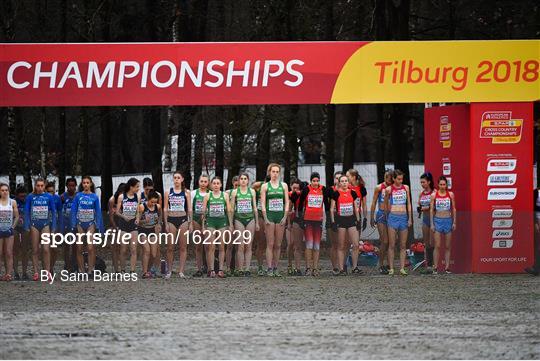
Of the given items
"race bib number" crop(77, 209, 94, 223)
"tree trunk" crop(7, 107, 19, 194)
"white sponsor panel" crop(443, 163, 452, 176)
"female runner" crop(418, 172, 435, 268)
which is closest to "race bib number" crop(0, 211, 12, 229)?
"race bib number" crop(77, 209, 94, 223)

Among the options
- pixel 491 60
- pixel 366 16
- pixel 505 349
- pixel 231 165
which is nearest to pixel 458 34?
pixel 366 16

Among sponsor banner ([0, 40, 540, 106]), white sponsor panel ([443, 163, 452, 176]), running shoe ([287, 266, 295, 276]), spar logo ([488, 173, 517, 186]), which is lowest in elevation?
running shoe ([287, 266, 295, 276])

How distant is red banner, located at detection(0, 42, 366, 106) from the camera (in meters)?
21.1

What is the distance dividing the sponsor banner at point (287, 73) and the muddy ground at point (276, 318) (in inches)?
123

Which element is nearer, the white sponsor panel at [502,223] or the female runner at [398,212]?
the female runner at [398,212]

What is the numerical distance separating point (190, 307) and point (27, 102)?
6649mm

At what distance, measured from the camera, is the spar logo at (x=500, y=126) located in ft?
70.8

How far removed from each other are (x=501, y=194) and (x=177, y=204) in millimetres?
5611

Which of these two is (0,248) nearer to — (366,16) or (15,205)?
(15,205)

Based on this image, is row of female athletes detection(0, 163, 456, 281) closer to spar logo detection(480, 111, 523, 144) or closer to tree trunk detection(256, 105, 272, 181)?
spar logo detection(480, 111, 523, 144)

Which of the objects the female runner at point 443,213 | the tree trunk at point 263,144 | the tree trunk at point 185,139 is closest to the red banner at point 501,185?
the female runner at point 443,213

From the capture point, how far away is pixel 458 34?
122 feet

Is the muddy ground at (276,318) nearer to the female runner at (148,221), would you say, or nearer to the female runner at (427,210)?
the female runner at (148,221)

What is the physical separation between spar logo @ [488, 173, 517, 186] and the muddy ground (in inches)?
69.2
